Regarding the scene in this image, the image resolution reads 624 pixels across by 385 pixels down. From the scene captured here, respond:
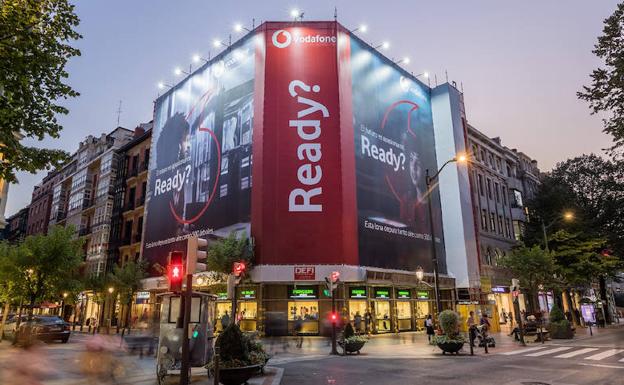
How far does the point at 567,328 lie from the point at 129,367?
24226 millimetres

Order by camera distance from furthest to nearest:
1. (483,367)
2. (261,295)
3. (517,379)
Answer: (261,295), (483,367), (517,379)

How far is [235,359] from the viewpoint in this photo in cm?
1060

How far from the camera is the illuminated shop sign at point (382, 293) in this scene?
32.1 meters

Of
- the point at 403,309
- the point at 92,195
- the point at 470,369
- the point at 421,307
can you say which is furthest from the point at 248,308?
the point at 92,195

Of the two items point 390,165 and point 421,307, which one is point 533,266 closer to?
point 421,307

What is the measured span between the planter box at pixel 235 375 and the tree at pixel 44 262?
25581 millimetres

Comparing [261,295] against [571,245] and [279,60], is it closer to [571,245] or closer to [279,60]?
[279,60]

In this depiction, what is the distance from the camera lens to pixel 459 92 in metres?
44.8

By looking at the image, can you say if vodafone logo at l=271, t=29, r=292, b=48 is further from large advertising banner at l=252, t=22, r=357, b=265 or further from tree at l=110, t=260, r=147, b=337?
tree at l=110, t=260, r=147, b=337

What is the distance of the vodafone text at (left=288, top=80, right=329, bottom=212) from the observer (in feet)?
98.3

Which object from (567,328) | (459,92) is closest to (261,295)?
(567,328)

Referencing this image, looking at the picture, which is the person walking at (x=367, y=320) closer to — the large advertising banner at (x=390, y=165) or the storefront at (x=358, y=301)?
the storefront at (x=358, y=301)

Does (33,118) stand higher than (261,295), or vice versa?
(33,118)

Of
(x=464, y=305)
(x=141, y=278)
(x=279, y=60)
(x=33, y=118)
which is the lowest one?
(x=464, y=305)
